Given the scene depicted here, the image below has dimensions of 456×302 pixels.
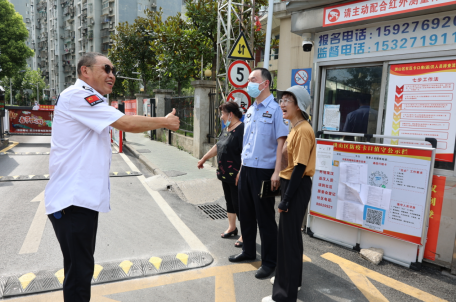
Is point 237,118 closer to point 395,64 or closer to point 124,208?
point 395,64

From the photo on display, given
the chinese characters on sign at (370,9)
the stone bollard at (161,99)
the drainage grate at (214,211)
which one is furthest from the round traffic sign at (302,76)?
the stone bollard at (161,99)

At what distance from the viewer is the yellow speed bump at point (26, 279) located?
2918 millimetres

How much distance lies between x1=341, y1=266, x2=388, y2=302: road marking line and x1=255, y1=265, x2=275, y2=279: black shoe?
874mm

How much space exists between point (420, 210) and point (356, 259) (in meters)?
0.93

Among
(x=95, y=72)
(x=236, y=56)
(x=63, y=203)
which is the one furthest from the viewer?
(x=236, y=56)

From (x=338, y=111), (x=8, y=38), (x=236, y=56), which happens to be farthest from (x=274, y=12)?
(x=8, y=38)

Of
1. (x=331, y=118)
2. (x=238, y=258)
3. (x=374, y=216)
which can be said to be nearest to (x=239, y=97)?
(x=331, y=118)

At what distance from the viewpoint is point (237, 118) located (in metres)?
4.00

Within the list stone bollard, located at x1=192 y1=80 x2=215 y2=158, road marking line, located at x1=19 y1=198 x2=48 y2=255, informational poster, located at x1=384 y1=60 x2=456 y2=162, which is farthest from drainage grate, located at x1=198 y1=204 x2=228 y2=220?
stone bollard, located at x1=192 y1=80 x2=215 y2=158

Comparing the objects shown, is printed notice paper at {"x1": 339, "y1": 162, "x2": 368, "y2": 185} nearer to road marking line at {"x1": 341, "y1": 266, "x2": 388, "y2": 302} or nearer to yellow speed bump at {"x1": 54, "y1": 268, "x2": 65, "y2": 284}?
road marking line at {"x1": 341, "y1": 266, "x2": 388, "y2": 302}

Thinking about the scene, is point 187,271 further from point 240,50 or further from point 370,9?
point 240,50

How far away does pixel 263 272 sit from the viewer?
10.5 feet

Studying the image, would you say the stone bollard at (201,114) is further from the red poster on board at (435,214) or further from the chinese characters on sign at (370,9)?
the red poster on board at (435,214)

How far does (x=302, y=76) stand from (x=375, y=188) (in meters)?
2.48
